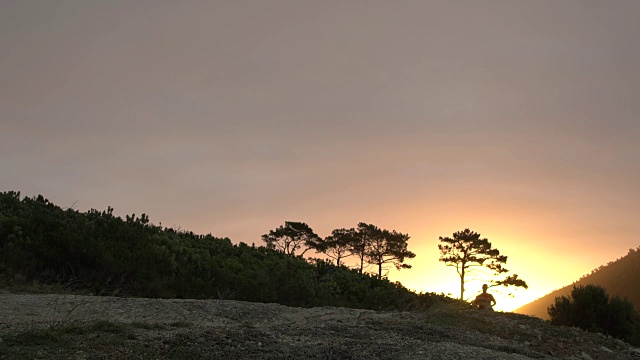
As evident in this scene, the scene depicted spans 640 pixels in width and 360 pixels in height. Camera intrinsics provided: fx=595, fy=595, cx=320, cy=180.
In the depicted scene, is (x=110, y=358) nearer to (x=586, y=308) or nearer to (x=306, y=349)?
(x=306, y=349)

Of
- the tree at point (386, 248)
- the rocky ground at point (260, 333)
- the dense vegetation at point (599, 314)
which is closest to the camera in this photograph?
the rocky ground at point (260, 333)

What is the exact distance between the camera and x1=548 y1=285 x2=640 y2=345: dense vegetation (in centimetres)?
1712

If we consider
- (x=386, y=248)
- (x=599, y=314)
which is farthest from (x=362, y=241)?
(x=599, y=314)

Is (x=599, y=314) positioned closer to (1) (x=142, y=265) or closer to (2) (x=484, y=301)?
(2) (x=484, y=301)

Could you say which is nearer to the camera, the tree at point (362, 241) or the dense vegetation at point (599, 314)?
the dense vegetation at point (599, 314)

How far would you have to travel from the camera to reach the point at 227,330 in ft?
31.6

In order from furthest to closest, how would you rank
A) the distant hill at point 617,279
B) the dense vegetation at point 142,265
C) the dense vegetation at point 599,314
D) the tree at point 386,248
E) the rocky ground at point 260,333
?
1. the distant hill at point 617,279
2. the tree at point 386,248
3. the dense vegetation at point 599,314
4. the dense vegetation at point 142,265
5. the rocky ground at point 260,333

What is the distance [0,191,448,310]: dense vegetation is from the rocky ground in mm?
3272

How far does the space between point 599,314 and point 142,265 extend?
1348 cm

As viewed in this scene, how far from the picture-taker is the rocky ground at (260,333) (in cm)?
806

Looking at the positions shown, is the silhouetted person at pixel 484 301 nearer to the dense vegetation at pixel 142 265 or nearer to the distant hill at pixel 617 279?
the dense vegetation at pixel 142 265

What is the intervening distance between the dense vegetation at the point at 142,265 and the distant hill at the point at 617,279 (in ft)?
215

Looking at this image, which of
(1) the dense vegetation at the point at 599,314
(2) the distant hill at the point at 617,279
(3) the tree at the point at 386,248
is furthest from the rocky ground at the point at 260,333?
(2) the distant hill at the point at 617,279

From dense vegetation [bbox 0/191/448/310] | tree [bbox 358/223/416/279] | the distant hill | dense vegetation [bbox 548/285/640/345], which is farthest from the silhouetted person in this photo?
the distant hill
